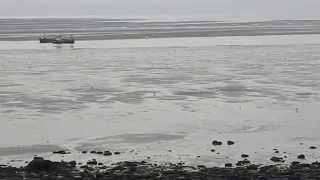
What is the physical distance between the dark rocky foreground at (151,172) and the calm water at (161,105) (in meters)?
1.48

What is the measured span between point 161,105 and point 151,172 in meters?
11.7

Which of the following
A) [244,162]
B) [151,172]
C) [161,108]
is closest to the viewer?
[151,172]

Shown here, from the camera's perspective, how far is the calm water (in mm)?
19859

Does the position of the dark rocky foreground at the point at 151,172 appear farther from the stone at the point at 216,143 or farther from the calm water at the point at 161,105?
the stone at the point at 216,143

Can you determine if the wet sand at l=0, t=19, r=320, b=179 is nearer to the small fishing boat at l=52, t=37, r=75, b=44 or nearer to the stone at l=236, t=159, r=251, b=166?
the stone at l=236, t=159, r=251, b=166

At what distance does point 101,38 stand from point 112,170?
6201 centimetres

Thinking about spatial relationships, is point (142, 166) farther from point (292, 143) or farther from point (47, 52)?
point (47, 52)

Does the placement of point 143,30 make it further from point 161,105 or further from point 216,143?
point 216,143

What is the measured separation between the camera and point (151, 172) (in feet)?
51.2

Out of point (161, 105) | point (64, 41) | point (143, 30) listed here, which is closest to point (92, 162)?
point (161, 105)

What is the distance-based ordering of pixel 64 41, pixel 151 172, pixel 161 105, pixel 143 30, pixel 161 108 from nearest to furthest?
1. pixel 151 172
2. pixel 161 108
3. pixel 161 105
4. pixel 64 41
5. pixel 143 30

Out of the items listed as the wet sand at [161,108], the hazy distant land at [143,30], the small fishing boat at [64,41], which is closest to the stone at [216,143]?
the wet sand at [161,108]

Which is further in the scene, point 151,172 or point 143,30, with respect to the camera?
point 143,30

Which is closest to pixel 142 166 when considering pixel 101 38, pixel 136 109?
pixel 136 109
